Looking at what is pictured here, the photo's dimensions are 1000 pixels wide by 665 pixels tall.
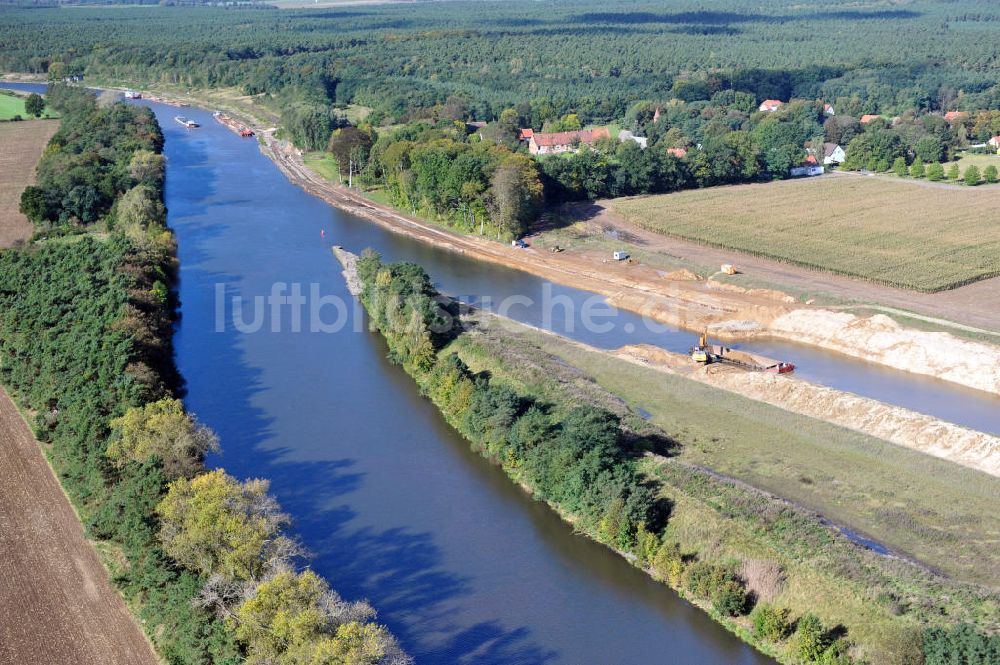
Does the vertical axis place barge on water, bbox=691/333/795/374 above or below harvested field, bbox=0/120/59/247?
below

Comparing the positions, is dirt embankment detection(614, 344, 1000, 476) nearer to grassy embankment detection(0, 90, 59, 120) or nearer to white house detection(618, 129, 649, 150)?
white house detection(618, 129, 649, 150)

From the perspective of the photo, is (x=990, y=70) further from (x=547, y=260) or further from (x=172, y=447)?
(x=172, y=447)

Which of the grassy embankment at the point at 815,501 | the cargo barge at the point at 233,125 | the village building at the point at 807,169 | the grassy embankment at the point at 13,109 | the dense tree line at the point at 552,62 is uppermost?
the dense tree line at the point at 552,62

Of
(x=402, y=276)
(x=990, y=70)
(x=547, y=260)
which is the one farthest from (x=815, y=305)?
(x=990, y=70)

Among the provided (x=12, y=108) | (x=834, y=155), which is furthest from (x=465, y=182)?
(x=12, y=108)

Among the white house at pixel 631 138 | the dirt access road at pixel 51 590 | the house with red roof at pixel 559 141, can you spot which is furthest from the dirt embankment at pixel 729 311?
the white house at pixel 631 138

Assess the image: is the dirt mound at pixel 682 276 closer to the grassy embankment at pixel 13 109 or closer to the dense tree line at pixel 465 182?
the dense tree line at pixel 465 182

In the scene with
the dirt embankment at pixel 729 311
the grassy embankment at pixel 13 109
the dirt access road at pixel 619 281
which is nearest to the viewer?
the dirt embankment at pixel 729 311

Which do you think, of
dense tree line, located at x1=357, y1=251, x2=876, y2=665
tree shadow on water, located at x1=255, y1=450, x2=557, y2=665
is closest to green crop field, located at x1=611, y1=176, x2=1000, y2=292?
dense tree line, located at x1=357, y1=251, x2=876, y2=665

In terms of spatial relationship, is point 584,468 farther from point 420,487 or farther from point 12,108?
point 12,108
